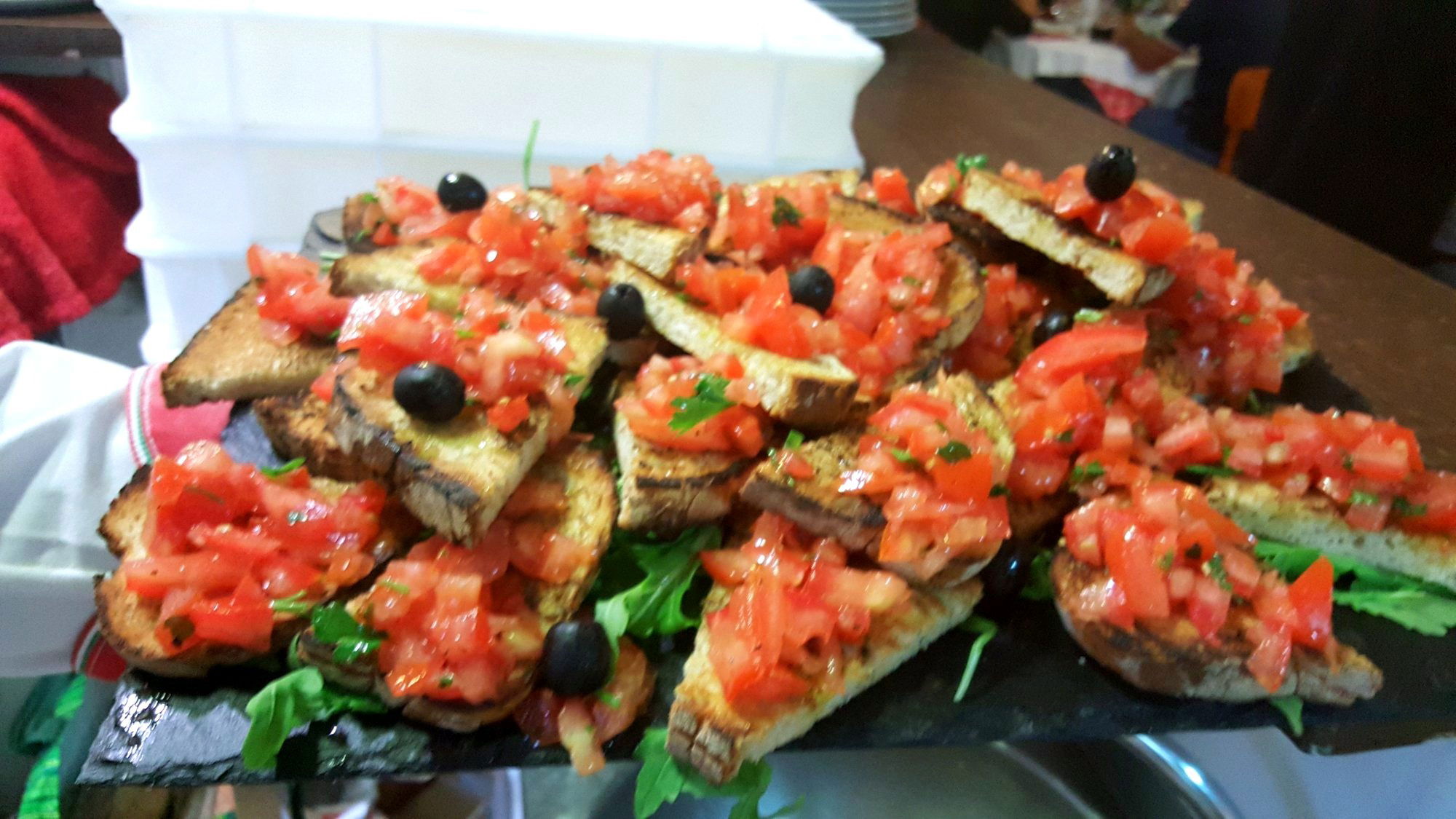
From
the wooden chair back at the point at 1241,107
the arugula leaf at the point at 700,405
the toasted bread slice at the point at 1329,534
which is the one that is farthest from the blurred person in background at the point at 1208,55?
the arugula leaf at the point at 700,405

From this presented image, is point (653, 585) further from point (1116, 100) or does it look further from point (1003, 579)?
point (1116, 100)

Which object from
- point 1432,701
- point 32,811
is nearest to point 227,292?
point 32,811

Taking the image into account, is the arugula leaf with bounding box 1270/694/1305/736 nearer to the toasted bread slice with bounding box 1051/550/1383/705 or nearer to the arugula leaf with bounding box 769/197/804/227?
the toasted bread slice with bounding box 1051/550/1383/705

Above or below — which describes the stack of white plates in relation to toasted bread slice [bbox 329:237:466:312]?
above

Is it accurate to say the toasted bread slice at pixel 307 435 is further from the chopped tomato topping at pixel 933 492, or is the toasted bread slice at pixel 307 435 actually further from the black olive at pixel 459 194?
the chopped tomato topping at pixel 933 492

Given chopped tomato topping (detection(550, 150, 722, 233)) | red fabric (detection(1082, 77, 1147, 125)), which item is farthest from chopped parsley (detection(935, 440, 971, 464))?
red fabric (detection(1082, 77, 1147, 125))
